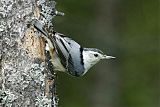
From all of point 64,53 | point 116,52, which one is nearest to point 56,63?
point 64,53

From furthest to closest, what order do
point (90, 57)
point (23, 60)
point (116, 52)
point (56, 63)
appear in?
1. point (116, 52)
2. point (90, 57)
3. point (56, 63)
4. point (23, 60)

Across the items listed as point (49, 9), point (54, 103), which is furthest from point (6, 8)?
point (54, 103)

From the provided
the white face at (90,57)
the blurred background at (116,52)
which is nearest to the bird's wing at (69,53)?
the white face at (90,57)

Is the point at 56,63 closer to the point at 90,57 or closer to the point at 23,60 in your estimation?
the point at 23,60

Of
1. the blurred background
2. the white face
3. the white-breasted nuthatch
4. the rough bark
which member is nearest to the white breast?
the white-breasted nuthatch

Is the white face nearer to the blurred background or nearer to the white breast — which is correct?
the white breast
